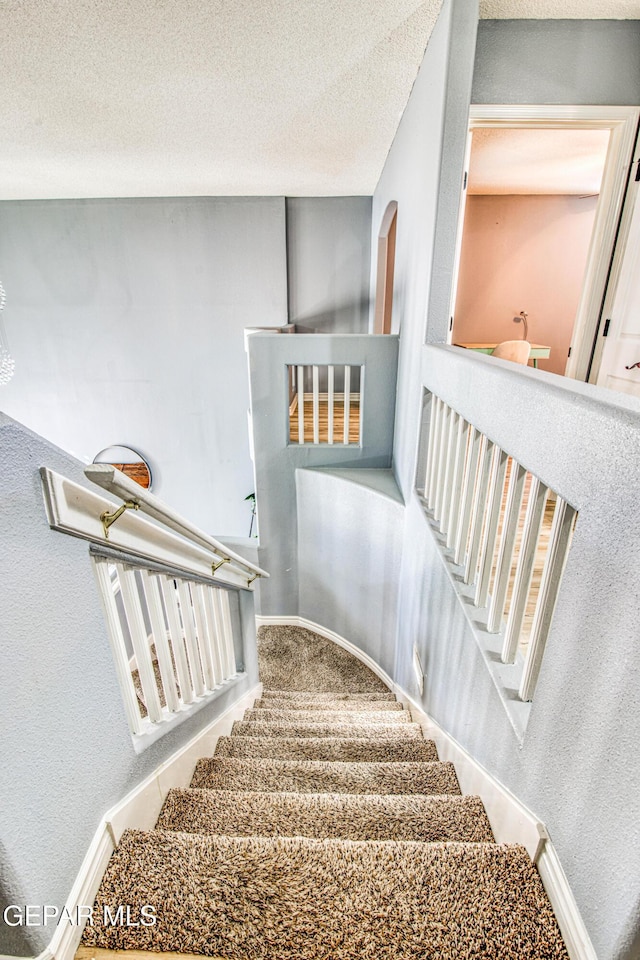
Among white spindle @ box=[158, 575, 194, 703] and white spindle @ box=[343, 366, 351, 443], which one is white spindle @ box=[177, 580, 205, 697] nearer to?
white spindle @ box=[158, 575, 194, 703]

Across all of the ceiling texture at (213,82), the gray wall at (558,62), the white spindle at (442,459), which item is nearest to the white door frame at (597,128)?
the gray wall at (558,62)

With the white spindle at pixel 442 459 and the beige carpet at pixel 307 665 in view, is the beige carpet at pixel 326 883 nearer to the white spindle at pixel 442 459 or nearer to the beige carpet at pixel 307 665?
the white spindle at pixel 442 459

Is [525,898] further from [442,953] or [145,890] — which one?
[145,890]

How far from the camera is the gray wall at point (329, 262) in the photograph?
5.11 m

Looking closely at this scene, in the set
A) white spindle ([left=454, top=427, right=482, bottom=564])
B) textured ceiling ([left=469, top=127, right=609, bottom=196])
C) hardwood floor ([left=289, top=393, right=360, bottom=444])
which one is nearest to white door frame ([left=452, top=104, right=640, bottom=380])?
textured ceiling ([left=469, top=127, right=609, bottom=196])

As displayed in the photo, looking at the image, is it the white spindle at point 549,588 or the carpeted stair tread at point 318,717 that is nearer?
the white spindle at point 549,588

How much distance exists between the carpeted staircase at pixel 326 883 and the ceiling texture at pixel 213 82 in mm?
3134

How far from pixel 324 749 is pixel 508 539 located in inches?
48.0

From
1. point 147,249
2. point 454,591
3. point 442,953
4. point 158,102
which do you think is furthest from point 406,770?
point 147,249

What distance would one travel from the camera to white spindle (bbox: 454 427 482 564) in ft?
5.45

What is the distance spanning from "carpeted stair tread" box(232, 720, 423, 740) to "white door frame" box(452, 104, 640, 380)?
7.18 ft

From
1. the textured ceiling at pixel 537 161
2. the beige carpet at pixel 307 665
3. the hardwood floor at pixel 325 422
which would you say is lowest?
the beige carpet at pixel 307 665

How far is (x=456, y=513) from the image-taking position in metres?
2.08

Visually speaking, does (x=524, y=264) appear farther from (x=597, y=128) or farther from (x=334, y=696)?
(x=334, y=696)
